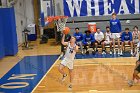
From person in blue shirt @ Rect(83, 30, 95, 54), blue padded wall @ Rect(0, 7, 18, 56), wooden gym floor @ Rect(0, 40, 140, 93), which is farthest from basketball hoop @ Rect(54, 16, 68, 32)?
wooden gym floor @ Rect(0, 40, 140, 93)

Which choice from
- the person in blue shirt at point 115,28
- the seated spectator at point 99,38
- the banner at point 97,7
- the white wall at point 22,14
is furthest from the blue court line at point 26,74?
the banner at point 97,7

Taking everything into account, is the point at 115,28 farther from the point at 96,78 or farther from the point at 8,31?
the point at 8,31

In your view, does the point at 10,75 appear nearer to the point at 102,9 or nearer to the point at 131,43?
the point at 131,43

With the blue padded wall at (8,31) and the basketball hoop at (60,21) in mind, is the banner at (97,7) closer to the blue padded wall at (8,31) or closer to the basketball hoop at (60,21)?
the basketball hoop at (60,21)

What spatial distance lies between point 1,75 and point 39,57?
10.1 ft

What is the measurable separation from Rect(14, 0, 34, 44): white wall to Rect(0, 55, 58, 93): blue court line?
3.71 meters

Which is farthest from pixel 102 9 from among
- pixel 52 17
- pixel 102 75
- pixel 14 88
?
pixel 14 88

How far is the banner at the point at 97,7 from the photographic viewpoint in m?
17.1

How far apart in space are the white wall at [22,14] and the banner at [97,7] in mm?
2816

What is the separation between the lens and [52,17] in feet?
53.8

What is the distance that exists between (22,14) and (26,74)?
802cm

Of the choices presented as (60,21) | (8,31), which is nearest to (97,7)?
(60,21)

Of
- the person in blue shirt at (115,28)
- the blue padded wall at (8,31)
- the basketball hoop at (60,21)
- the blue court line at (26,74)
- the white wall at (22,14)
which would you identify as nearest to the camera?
the blue court line at (26,74)

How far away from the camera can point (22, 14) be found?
62.1 feet
